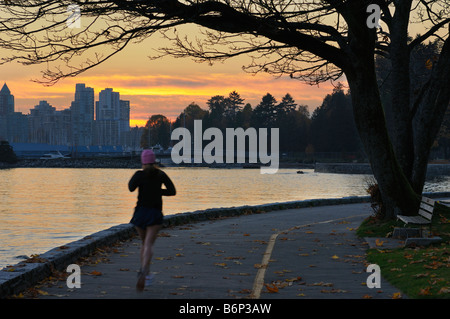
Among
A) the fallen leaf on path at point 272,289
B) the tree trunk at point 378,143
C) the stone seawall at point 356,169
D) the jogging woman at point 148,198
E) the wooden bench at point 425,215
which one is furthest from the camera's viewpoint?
the stone seawall at point 356,169

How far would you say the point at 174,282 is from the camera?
10.6 metres

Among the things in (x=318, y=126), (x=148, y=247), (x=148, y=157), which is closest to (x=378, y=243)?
(x=148, y=247)

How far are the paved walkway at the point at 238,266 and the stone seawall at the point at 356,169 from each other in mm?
86615

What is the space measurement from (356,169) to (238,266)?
109m

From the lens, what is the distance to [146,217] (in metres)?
9.76

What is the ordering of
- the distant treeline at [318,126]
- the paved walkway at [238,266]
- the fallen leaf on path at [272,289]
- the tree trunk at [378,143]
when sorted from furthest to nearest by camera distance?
the distant treeline at [318,126] → the tree trunk at [378,143] → the fallen leaf on path at [272,289] → the paved walkway at [238,266]

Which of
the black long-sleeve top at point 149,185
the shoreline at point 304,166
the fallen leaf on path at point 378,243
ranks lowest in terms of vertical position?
the shoreline at point 304,166

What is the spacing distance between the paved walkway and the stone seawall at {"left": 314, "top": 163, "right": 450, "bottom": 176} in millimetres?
86615

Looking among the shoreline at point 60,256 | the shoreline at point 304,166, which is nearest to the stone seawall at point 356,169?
the shoreline at point 304,166

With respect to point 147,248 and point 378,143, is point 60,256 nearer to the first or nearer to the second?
point 147,248

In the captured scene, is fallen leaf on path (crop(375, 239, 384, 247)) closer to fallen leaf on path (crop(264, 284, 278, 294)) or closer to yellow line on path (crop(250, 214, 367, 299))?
yellow line on path (crop(250, 214, 367, 299))

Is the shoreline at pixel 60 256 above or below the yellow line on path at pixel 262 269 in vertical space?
above

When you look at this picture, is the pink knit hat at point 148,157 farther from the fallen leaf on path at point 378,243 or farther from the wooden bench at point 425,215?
the wooden bench at point 425,215

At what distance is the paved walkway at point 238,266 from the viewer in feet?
32.2
